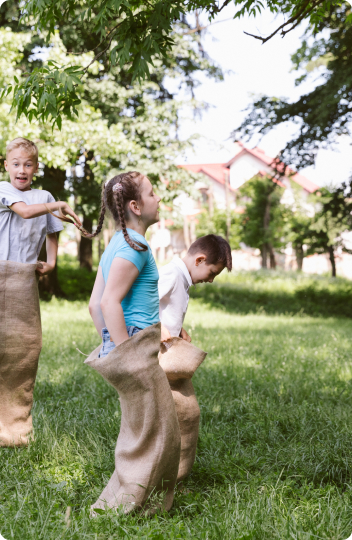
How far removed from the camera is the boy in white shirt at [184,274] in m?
3.07

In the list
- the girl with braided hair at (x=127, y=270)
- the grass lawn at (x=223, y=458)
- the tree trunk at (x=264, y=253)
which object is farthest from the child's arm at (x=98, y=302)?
the tree trunk at (x=264, y=253)

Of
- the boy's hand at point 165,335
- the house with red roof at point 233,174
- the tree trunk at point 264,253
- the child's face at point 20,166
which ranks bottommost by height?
the boy's hand at point 165,335

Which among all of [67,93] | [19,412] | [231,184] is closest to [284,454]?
[19,412]

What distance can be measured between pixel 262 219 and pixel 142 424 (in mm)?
34050

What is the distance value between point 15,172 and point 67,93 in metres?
0.80

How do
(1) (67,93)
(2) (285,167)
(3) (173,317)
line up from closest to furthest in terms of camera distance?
(3) (173,317)
(1) (67,93)
(2) (285,167)

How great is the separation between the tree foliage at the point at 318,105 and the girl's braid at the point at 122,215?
34.1 ft

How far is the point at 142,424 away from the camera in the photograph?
2.47 m

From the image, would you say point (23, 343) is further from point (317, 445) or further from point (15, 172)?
point (317, 445)

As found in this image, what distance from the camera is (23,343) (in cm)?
367

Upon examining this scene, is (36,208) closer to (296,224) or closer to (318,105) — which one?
(318,105)

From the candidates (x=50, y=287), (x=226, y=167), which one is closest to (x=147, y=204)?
(x=50, y=287)

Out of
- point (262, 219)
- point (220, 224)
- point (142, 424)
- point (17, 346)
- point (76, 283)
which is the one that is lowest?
point (142, 424)

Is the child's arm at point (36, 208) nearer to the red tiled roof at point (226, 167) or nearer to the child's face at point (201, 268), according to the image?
the child's face at point (201, 268)
